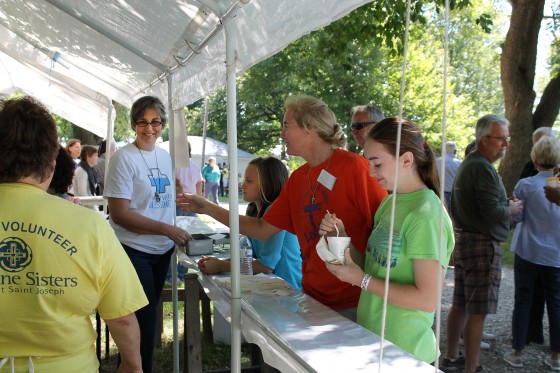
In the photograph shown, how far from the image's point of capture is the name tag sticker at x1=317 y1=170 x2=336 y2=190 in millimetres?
2355

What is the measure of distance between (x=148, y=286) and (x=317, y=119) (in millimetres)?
1472

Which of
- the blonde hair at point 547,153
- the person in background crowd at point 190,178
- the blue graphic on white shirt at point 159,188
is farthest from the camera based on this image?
the person in background crowd at point 190,178

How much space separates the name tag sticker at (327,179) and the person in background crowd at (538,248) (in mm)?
2464

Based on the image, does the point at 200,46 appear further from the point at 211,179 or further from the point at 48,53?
the point at 211,179

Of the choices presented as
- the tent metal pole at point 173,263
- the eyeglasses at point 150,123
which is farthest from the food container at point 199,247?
the eyeglasses at point 150,123

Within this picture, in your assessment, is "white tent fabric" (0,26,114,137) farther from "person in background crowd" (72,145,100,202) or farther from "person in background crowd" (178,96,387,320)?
"person in background crowd" (178,96,387,320)

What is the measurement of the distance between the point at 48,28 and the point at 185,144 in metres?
1.48

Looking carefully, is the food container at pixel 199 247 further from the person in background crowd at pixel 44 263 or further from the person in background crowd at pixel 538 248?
the person in background crowd at pixel 538 248

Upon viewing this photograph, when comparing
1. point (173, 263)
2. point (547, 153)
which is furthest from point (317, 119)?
point (547, 153)

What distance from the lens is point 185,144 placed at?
13.7ft

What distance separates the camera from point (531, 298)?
4.28 m

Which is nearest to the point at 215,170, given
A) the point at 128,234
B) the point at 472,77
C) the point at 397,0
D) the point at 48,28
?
the point at 397,0

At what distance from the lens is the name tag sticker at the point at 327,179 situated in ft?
7.73

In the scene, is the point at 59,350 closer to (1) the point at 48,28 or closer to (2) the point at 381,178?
(2) the point at 381,178
